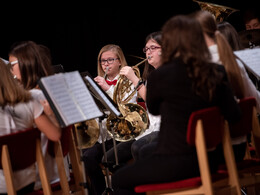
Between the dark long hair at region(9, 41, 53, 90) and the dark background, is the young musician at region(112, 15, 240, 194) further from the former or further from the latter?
the dark background

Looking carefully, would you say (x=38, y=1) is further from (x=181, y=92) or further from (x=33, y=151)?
(x=181, y=92)

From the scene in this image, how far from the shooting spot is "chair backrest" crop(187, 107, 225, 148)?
1.82 m

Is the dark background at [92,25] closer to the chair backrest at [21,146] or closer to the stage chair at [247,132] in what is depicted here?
the stage chair at [247,132]

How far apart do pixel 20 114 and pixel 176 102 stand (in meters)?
0.92

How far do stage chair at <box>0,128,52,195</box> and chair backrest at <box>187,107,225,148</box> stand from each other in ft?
2.73

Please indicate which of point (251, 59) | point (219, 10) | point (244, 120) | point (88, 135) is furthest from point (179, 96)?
point (219, 10)

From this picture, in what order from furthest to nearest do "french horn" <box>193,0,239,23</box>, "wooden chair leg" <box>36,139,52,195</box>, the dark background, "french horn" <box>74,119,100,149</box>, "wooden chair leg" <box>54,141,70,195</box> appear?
1. the dark background
2. "french horn" <box>193,0,239,23</box>
3. "french horn" <box>74,119,100,149</box>
4. "wooden chair leg" <box>54,141,70,195</box>
5. "wooden chair leg" <box>36,139,52,195</box>

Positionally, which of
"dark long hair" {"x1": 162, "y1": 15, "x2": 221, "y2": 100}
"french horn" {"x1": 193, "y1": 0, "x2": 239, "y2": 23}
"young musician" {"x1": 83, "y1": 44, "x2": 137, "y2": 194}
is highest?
"french horn" {"x1": 193, "y1": 0, "x2": 239, "y2": 23}

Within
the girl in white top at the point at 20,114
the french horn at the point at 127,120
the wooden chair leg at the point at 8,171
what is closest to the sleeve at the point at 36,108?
the girl in white top at the point at 20,114

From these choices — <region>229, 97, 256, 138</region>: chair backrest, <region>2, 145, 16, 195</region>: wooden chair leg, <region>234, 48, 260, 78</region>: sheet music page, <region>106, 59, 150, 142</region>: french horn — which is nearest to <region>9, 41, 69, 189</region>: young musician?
<region>2, 145, 16, 195</region>: wooden chair leg

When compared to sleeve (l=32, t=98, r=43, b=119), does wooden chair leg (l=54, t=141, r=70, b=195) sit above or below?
below

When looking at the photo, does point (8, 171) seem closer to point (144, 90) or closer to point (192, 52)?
point (192, 52)

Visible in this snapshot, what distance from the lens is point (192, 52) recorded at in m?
1.91

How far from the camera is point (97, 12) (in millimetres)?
5078
